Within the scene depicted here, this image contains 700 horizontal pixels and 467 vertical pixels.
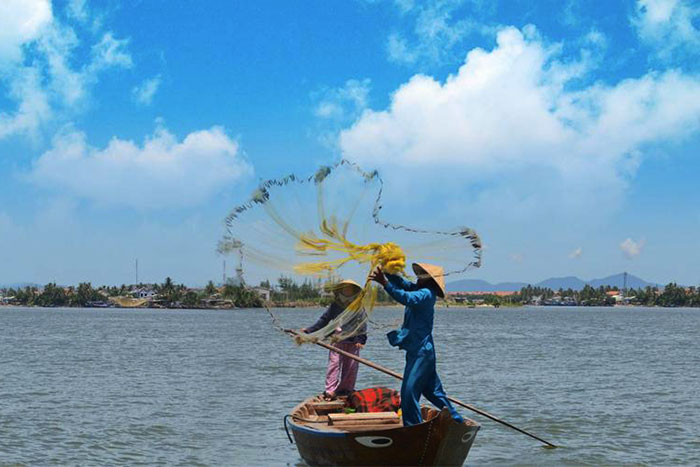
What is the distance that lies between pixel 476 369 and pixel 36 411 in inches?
674

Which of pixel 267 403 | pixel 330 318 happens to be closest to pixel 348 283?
pixel 330 318

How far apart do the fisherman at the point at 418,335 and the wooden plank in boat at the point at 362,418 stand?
1027 mm

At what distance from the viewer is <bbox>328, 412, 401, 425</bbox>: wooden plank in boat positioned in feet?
40.5

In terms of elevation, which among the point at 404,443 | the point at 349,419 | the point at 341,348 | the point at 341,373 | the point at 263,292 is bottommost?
the point at 404,443

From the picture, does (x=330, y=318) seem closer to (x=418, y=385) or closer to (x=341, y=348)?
(x=341, y=348)

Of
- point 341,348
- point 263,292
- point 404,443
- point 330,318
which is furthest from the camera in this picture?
point 341,348

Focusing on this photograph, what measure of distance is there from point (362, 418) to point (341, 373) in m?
1.93

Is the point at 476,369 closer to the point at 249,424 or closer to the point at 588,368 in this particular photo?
the point at 588,368

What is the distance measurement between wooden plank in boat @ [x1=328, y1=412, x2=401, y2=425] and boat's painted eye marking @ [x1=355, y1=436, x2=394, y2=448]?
1.01m

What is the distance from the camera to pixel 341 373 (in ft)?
46.7

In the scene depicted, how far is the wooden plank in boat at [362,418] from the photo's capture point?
12.3 meters

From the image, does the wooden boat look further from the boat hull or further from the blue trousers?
the blue trousers

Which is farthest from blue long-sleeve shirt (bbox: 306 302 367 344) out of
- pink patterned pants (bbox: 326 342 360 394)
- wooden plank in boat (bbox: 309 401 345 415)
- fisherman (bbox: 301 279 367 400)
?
wooden plank in boat (bbox: 309 401 345 415)

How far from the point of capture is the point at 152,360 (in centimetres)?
3700
